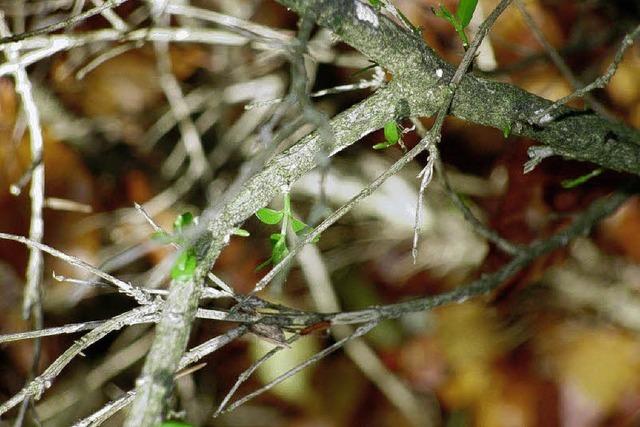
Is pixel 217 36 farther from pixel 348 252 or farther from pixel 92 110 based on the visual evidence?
pixel 348 252

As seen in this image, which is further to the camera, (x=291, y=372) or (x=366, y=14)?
(x=291, y=372)

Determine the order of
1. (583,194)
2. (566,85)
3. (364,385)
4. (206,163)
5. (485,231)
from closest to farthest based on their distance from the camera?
(485,231), (583,194), (566,85), (206,163), (364,385)

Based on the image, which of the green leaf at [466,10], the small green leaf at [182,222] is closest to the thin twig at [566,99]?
the green leaf at [466,10]

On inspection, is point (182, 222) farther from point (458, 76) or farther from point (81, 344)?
point (458, 76)

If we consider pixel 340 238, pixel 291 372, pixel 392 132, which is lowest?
pixel 291 372

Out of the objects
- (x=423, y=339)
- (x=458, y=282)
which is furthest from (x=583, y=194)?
(x=423, y=339)

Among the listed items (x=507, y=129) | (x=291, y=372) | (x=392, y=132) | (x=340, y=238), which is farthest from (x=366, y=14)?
(x=340, y=238)
